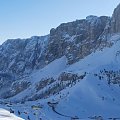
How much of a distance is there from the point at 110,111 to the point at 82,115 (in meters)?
17.4

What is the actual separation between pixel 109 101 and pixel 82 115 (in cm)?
3005

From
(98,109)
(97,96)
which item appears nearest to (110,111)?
(98,109)

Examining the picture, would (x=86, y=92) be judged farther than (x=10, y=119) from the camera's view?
Yes

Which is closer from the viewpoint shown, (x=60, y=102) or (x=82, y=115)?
(x=82, y=115)

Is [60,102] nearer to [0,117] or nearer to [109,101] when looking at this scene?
[109,101]

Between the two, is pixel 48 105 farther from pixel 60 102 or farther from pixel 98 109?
pixel 98 109

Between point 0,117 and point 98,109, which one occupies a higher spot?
point 0,117

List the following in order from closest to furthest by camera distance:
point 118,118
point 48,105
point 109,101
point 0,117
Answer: point 0,117 < point 118,118 < point 48,105 < point 109,101

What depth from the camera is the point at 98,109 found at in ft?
593

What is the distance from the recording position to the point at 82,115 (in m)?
167

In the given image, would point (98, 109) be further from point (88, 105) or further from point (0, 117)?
point (0, 117)

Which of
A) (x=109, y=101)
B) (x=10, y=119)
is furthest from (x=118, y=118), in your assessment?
(x=10, y=119)

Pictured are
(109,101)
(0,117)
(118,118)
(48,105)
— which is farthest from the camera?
(109,101)

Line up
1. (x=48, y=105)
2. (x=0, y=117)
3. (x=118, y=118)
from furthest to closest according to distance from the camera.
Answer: (x=48, y=105) < (x=118, y=118) < (x=0, y=117)
